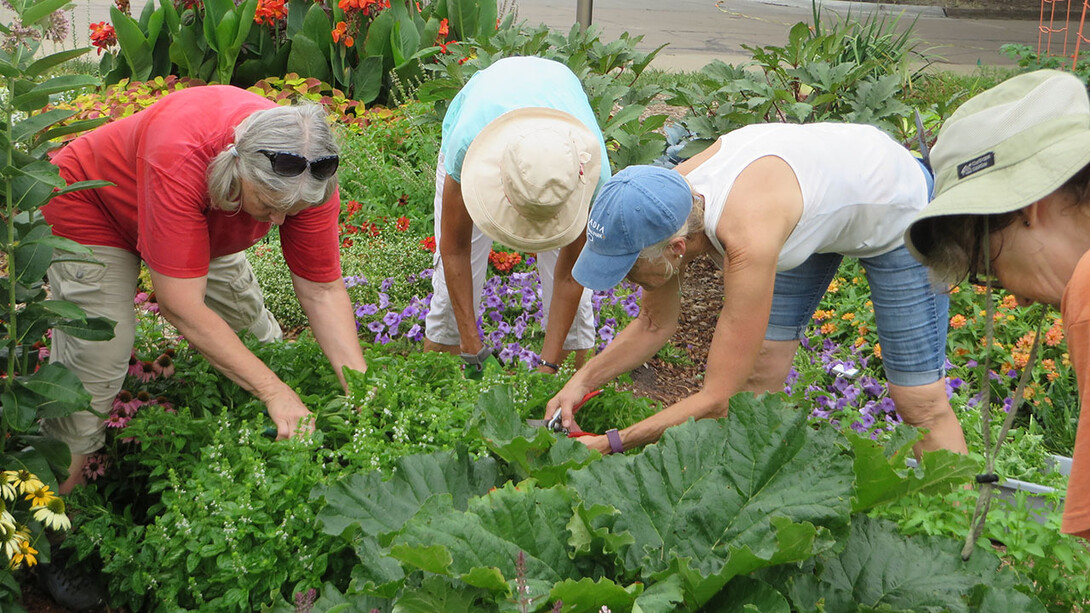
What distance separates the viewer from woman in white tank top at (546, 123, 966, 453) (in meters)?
2.35

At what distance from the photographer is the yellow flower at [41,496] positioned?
7.35 feet

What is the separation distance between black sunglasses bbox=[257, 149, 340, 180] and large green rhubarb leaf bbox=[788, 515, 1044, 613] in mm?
1596

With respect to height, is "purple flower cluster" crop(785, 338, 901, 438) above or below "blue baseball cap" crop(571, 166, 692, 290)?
below

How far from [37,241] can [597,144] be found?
1.57 metres

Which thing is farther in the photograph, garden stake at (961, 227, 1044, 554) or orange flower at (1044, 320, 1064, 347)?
orange flower at (1044, 320, 1064, 347)

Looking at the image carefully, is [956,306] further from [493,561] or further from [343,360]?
[493,561]

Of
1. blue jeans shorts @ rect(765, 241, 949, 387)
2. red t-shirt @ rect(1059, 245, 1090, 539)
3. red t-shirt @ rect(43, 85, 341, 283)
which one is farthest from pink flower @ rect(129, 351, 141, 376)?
red t-shirt @ rect(1059, 245, 1090, 539)

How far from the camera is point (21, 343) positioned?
97.7 inches

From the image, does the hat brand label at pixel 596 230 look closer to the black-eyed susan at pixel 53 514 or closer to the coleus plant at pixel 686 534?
the coleus plant at pixel 686 534

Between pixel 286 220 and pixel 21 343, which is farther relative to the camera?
pixel 286 220

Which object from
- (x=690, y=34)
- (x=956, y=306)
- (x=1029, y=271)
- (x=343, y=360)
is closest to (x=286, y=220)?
(x=343, y=360)

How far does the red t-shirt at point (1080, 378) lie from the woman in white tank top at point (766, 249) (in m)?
1.02

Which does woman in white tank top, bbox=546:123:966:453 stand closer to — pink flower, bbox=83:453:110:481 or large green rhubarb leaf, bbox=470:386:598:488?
large green rhubarb leaf, bbox=470:386:598:488

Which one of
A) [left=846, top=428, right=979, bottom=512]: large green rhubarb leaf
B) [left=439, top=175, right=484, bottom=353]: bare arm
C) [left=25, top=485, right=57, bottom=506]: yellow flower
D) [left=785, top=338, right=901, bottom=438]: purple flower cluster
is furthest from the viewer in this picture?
[left=785, top=338, right=901, bottom=438]: purple flower cluster
